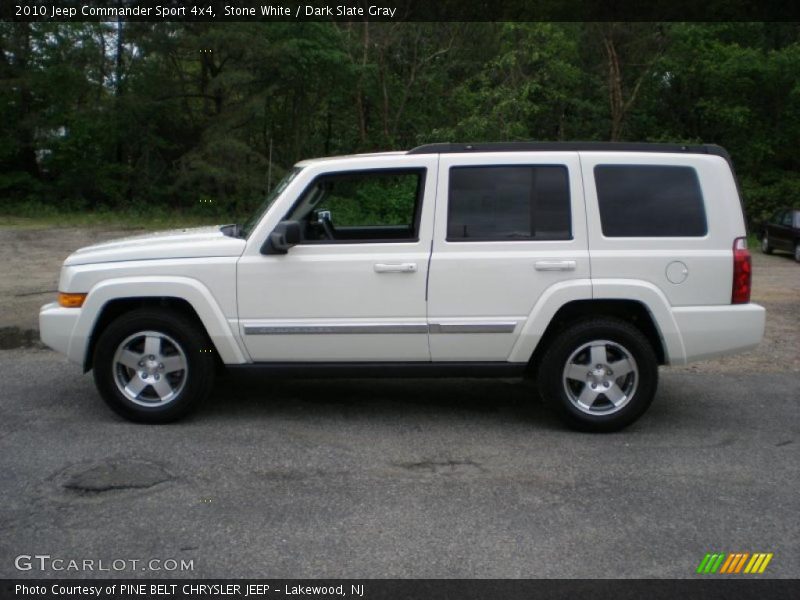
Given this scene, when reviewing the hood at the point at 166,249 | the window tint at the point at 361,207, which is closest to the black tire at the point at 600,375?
the window tint at the point at 361,207

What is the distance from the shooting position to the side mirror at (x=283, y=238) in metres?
6.10

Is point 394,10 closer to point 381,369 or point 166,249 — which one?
point 166,249

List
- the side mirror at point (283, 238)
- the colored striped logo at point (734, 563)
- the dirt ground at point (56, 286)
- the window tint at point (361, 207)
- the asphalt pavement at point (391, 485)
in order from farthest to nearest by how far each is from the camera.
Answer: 1. the dirt ground at point (56, 286)
2. the window tint at point (361, 207)
3. the side mirror at point (283, 238)
4. the asphalt pavement at point (391, 485)
5. the colored striped logo at point (734, 563)

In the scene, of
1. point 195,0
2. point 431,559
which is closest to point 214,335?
point 431,559

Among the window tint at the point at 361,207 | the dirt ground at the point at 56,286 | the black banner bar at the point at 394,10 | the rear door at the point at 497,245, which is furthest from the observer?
the black banner bar at the point at 394,10

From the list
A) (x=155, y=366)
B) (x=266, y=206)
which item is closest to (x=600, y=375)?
(x=266, y=206)

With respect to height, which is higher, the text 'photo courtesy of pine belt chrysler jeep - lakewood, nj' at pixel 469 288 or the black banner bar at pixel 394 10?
the black banner bar at pixel 394 10

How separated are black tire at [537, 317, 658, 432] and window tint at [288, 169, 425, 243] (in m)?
1.30

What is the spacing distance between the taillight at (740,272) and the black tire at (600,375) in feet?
2.28

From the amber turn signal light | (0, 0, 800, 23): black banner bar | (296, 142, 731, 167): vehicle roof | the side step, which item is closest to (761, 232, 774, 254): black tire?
(0, 0, 800, 23): black banner bar

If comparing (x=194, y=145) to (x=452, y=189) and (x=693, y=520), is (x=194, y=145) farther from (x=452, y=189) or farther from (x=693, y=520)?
(x=693, y=520)

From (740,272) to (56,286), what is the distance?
1017 centimetres

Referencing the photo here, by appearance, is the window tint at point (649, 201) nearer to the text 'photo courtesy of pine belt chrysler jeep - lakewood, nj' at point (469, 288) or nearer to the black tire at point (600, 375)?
the text 'photo courtesy of pine belt chrysler jeep - lakewood, nj' at point (469, 288)

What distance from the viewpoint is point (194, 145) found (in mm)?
31141
